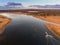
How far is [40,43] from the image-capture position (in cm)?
1334

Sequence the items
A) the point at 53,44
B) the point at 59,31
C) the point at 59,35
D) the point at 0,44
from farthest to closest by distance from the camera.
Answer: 1. the point at 59,31
2. the point at 59,35
3. the point at 0,44
4. the point at 53,44

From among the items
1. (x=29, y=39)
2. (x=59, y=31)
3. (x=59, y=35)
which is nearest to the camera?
(x=29, y=39)

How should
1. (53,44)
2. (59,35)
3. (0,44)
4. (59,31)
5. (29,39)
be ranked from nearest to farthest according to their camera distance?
(53,44) < (0,44) < (29,39) < (59,35) < (59,31)

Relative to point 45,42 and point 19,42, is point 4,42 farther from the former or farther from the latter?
point 45,42

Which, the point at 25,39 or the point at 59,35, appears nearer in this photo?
the point at 25,39

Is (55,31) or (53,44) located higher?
(53,44)

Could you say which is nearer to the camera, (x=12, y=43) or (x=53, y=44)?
(x=53, y=44)

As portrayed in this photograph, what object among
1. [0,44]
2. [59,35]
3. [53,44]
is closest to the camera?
[53,44]

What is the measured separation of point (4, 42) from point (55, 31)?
21.3 ft

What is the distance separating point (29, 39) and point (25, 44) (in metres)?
1.49

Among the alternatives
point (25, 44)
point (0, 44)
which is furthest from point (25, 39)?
point (0, 44)

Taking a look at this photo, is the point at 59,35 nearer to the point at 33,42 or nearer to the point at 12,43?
the point at 33,42

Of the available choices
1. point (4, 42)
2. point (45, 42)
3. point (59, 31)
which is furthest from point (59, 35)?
point (4, 42)

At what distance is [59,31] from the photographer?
58.0 feet
